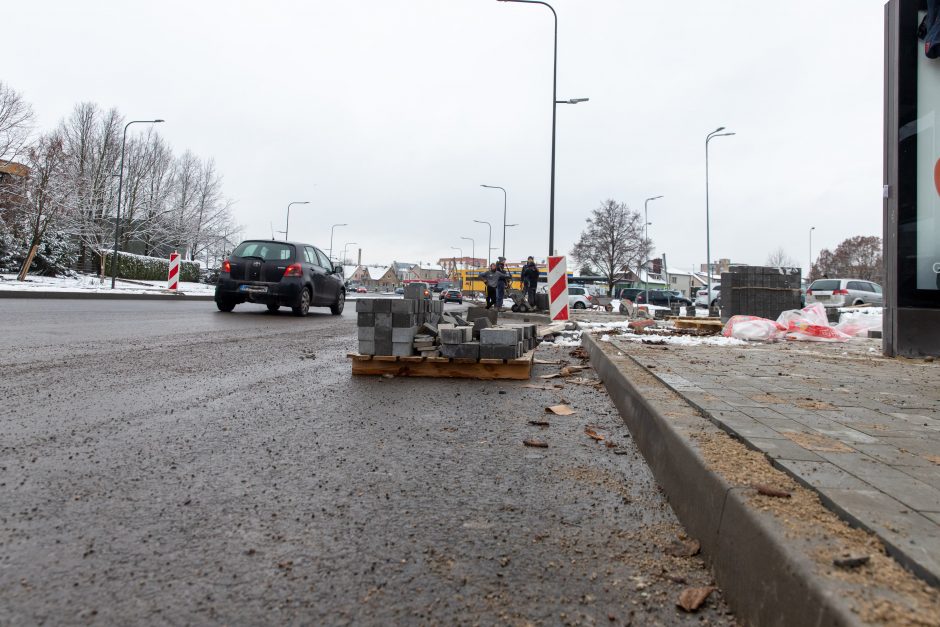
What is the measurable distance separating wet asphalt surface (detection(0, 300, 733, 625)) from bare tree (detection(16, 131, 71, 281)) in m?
30.9

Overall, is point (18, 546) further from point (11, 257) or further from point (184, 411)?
point (11, 257)

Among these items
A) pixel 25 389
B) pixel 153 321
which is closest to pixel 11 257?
pixel 153 321

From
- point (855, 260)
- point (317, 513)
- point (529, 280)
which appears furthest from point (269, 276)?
point (855, 260)

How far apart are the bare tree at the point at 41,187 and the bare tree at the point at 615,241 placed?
52895mm

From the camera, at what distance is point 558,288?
45.4ft

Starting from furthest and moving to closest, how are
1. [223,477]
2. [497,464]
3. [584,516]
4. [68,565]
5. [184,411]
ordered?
[184,411] → [497,464] → [223,477] → [584,516] → [68,565]

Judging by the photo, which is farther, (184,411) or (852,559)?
(184,411)

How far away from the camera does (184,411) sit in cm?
384

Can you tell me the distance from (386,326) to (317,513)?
377cm

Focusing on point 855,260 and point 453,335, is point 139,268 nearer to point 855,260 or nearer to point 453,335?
point 453,335

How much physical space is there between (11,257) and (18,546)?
1497 inches

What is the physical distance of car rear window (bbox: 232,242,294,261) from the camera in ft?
42.9

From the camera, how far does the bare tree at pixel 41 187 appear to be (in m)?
Result: 29.3

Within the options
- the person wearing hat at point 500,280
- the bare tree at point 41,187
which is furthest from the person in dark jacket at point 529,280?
the bare tree at point 41,187
